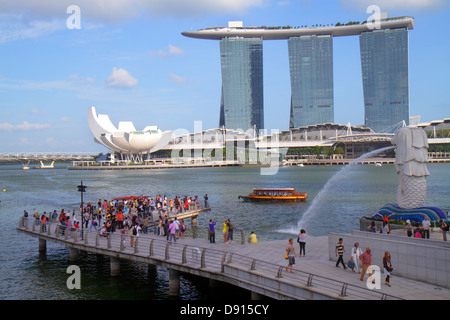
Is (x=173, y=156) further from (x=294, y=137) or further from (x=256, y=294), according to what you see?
(x=256, y=294)

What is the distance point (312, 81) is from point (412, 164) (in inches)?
7206

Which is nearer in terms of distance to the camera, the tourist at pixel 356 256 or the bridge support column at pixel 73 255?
the tourist at pixel 356 256

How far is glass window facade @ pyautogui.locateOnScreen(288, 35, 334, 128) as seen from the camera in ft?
637

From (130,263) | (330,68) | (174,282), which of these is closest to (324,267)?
(174,282)

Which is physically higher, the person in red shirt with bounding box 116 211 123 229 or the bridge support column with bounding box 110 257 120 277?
the person in red shirt with bounding box 116 211 123 229

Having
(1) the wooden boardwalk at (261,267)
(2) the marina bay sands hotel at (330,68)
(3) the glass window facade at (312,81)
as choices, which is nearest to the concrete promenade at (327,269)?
(1) the wooden boardwalk at (261,267)

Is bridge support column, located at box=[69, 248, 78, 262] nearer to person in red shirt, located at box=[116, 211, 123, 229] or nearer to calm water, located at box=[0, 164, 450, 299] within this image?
calm water, located at box=[0, 164, 450, 299]

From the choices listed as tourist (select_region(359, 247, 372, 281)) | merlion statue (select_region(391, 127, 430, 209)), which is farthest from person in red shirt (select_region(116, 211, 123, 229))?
merlion statue (select_region(391, 127, 430, 209))

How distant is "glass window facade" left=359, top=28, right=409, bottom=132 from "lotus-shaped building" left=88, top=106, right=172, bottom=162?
3670 inches

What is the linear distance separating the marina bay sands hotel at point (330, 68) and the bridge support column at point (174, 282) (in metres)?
182

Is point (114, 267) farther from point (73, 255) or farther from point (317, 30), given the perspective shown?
point (317, 30)

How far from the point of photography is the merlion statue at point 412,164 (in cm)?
1903

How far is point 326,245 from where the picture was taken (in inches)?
629

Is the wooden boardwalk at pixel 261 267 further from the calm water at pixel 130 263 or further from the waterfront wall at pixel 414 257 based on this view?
the calm water at pixel 130 263
